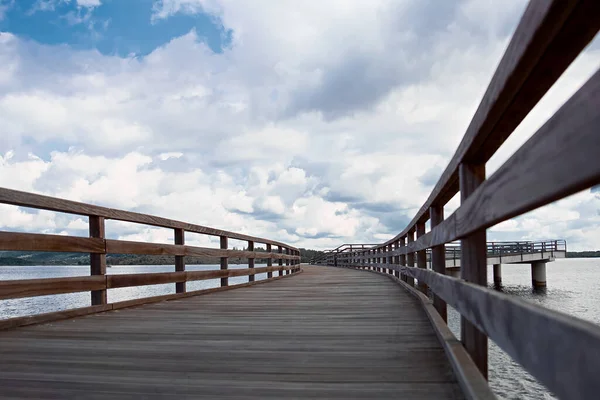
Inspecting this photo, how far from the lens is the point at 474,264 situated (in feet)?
7.72

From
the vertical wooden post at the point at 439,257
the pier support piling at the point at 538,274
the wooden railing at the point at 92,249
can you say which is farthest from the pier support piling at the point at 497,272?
the vertical wooden post at the point at 439,257

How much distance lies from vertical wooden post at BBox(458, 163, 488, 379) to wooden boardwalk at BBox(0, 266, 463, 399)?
0.17 m

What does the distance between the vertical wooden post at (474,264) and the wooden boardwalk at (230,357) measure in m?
0.17

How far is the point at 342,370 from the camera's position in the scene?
2473mm

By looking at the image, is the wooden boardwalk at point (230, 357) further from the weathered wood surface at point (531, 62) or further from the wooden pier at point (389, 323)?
the weathered wood surface at point (531, 62)

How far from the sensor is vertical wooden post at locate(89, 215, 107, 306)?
4.79 metres

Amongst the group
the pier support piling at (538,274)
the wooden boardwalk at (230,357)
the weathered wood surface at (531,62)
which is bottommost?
the pier support piling at (538,274)

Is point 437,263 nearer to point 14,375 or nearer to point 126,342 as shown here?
point 126,342

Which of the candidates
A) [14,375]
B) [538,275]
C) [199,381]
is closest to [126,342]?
[14,375]

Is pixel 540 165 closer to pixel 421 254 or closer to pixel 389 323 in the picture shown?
pixel 389 323

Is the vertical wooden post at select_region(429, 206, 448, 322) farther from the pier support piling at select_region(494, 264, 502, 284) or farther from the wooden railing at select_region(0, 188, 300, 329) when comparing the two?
the pier support piling at select_region(494, 264, 502, 284)

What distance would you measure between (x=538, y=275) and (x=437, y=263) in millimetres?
37454

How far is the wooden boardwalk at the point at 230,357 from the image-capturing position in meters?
2.19

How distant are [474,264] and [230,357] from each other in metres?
1.38
